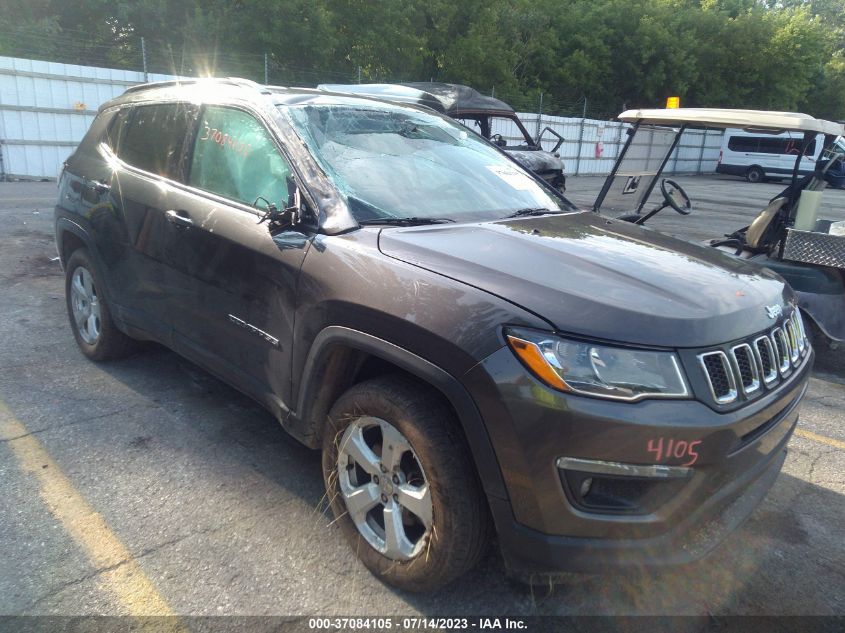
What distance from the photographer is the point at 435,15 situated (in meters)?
26.3

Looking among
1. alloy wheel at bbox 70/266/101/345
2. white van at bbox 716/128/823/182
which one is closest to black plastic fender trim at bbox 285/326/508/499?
alloy wheel at bbox 70/266/101/345

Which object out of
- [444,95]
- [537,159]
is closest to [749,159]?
[537,159]

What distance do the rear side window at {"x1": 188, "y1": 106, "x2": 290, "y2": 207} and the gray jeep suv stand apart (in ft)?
0.05

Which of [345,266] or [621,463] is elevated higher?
[345,266]

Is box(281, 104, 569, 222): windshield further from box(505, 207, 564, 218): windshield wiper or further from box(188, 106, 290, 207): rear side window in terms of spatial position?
box(188, 106, 290, 207): rear side window

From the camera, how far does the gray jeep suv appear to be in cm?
201

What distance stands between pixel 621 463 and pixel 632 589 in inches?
34.7

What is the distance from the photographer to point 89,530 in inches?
107

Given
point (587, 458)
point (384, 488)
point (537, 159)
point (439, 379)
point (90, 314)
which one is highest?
point (439, 379)

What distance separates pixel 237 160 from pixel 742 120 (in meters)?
4.11

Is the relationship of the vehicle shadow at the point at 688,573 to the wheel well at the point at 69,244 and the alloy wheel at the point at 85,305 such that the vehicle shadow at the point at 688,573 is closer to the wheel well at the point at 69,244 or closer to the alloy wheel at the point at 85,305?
the alloy wheel at the point at 85,305

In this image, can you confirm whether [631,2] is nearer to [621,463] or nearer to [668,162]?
[668,162]

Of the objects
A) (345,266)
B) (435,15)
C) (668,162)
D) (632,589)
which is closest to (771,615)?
(632,589)

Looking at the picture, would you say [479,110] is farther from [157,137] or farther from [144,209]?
[144,209]
